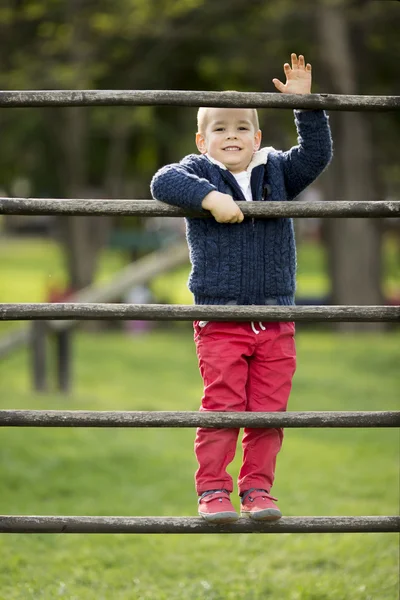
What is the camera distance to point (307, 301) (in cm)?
2014

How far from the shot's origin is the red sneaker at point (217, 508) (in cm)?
327

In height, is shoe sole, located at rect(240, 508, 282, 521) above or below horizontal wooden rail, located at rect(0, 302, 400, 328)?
below

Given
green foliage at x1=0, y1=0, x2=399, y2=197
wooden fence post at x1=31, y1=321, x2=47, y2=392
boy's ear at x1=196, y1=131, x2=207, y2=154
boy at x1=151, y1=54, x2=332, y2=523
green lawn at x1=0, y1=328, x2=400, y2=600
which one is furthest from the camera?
green foliage at x1=0, y1=0, x2=399, y2=197

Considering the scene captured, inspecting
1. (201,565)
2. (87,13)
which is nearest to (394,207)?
(201,565)

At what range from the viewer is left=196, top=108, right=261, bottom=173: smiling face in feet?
11.4

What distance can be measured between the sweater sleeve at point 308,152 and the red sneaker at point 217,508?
40.2 inches

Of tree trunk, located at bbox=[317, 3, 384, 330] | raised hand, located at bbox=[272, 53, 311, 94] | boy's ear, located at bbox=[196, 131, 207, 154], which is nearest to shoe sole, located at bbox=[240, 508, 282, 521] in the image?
boy's ear, located at bbox=[196, 131, 207, 154]

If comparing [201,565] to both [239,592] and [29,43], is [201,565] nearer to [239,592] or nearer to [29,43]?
[239,592]

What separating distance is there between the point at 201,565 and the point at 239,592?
684 millimetres

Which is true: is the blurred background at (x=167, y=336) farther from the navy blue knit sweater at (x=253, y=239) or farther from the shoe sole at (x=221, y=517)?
the navy blue knit sweater at (x=253, y=239)

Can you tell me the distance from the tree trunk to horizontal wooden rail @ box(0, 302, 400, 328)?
46.0ft

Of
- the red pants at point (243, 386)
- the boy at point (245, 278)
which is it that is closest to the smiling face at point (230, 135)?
the boy at point (245, 278)

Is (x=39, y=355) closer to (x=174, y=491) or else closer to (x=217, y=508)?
(x=174, y=491)

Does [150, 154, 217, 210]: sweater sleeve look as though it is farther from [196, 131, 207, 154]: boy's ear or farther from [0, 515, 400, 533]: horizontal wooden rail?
[0, 515, 400, 533]: horizontal wooden rail
